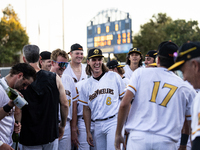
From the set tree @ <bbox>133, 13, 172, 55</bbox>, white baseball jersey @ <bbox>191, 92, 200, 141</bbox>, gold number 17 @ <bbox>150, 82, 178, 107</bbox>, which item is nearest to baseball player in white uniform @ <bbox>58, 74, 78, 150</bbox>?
gold number 17 @ <bbox>150, 82, 178, 107</bbox>

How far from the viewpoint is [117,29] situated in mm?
26000

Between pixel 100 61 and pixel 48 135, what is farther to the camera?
pixel 100 61

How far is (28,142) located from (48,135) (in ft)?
1.04

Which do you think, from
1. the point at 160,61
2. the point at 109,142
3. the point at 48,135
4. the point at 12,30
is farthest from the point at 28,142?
the point at 12,30

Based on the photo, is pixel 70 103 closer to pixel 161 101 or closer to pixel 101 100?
pixel 101 100

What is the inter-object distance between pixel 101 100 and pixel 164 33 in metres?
44.4

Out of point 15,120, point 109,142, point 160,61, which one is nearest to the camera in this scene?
point 160,61

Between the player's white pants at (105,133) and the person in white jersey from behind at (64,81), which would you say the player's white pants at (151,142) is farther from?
the person in white jersey from behind at (64,81)

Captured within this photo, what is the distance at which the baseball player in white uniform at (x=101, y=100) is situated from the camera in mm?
4559

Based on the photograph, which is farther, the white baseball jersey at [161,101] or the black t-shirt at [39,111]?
the black t-shirt at [39,111]

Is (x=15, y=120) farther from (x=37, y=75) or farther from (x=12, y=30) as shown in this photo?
(x=12, y=30)

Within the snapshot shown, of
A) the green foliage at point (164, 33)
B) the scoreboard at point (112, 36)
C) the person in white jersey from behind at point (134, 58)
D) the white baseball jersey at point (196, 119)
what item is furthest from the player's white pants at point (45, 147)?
the green foliage at point (164, 33)

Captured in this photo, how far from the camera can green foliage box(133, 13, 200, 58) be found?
40.8 metres

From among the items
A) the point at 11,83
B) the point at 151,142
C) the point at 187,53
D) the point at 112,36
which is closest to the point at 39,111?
the point at 11,83
